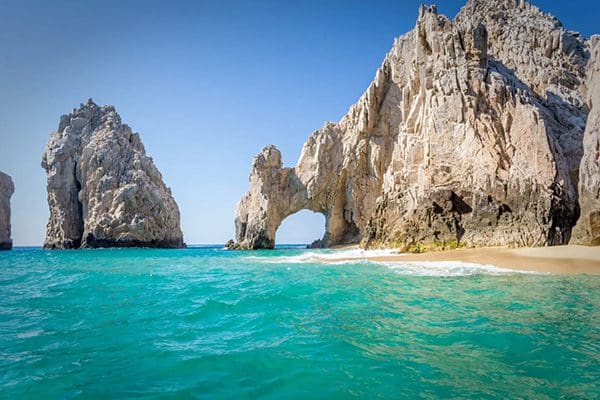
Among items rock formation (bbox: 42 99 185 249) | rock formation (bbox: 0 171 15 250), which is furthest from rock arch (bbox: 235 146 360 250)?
rock formation (bbox: 0 171 15 250)

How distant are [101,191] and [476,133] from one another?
210 feet

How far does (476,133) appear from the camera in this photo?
2678 centimetres

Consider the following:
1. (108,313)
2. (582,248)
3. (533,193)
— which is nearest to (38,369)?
(108,313)

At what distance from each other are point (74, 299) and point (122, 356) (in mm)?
6410

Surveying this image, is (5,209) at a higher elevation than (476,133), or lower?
lower

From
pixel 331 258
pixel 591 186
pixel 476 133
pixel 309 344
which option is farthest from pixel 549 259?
pixel 309 344

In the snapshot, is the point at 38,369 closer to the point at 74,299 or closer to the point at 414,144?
the point at 74,299

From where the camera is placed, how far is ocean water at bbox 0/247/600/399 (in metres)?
4.07

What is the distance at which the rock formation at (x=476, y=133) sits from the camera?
78.2 ft

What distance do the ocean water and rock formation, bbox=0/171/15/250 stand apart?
88.7 m

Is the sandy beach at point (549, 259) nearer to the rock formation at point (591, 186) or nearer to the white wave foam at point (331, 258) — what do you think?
the rock formation at point (591, 186)

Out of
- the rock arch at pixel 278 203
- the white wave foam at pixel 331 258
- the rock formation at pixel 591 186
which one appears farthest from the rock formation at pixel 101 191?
the rock formation at pixel 591 186

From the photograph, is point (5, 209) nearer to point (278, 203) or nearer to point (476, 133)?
point (278, 203)

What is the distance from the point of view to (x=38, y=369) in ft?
15.6
